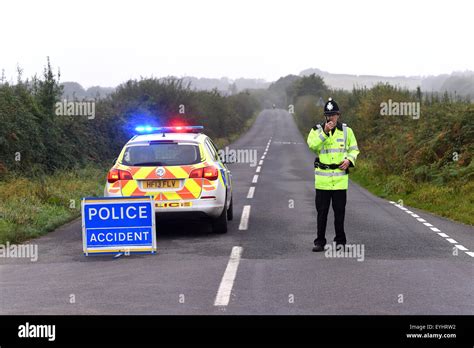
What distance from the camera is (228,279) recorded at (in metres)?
8.59

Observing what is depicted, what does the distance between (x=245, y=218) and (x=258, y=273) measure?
5627 mm

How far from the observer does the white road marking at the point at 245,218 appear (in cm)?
1341

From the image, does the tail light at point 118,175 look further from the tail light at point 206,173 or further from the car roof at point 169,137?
the tail light at point 206,173

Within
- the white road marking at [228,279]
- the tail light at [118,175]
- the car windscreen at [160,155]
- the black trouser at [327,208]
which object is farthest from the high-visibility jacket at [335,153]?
the tail light at [118,175]

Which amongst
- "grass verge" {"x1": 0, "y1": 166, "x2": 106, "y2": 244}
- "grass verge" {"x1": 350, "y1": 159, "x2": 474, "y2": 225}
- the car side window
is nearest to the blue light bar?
the car side window

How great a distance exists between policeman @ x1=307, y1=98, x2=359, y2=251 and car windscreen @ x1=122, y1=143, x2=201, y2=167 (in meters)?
2.30

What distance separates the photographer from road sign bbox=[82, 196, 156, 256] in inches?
418

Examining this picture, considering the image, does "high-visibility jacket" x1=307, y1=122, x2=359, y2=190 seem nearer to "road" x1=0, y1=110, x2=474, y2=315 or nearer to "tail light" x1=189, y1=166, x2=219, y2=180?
"road" x1=0, y1=110, x2=474, y2=315

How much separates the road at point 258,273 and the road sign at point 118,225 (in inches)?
8.3

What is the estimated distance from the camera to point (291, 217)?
14.8 meters

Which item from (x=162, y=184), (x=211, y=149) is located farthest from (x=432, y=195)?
(x=162, y=184)

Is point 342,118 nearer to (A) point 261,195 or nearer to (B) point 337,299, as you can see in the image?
(A) point 261,195

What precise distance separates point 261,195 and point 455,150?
5.79 meters
